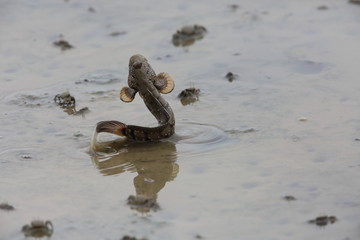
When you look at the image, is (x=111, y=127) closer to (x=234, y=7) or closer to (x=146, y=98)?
(x=146, y=98)

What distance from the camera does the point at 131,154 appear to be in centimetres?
566

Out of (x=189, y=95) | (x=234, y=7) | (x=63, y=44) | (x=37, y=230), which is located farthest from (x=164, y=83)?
(x=234, y=7)

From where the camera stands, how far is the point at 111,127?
226 inches

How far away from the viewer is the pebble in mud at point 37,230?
4520mm

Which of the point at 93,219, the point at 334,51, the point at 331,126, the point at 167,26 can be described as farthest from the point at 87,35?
the point at 93,219

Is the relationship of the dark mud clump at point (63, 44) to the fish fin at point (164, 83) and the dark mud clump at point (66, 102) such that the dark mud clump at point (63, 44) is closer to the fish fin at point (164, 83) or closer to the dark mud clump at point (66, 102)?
the dark mud clump at point (66, 102)

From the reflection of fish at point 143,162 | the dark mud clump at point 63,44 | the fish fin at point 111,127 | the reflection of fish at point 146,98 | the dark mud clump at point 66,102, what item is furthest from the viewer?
the dark mud clump at point 63,44

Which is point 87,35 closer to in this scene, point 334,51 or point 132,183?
point 334,51

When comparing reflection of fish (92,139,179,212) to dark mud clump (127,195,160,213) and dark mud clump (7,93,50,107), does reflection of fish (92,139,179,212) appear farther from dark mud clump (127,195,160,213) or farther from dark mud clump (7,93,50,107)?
dark mud clump (7,93,50,107)

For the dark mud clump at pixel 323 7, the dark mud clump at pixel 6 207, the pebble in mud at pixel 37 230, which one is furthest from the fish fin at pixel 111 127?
the dark mud clump at pixel 323 7

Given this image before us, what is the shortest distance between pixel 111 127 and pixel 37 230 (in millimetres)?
1372

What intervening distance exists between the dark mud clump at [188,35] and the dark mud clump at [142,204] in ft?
11.4

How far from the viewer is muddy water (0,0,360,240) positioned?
4.72 meters

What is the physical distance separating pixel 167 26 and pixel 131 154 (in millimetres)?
3212
